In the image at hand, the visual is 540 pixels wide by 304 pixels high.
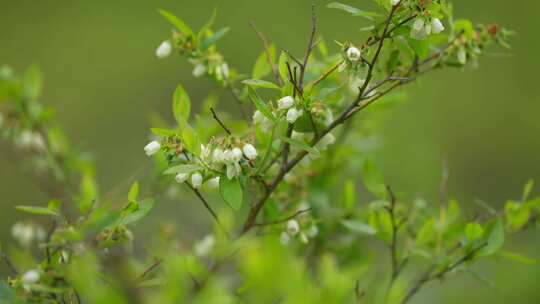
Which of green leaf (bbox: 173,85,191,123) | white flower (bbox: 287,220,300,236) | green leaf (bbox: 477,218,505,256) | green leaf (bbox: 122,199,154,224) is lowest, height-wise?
green leaf (bbox: 477,218,505,256)

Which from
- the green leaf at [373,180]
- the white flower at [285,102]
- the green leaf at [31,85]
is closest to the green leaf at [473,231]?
the green leaf at [373,180]

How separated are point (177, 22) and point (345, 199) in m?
0.56

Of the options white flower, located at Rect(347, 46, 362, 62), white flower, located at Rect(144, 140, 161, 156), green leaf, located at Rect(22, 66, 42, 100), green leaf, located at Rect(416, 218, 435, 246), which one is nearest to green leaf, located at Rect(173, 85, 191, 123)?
white flower, located at Rect(144, 140, 161, 156)

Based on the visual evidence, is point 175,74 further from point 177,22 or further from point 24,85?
point 177,22

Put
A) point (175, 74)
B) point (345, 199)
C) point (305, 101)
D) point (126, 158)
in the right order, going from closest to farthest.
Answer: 1. point (305, 101)
2. point (345, 199)
3. point (126, 158)
4. point (175, 74)

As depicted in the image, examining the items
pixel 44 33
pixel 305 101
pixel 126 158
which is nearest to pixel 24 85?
pixel 305 101

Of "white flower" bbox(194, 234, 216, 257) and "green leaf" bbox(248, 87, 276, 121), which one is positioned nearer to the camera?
"green leaf" bbox(248, 87, 276, 121)

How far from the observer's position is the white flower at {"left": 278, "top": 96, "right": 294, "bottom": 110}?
97 cm

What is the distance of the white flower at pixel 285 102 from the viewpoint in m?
0.97

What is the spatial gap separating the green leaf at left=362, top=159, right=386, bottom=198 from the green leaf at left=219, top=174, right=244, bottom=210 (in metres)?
0.35

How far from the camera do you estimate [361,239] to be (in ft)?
5.22

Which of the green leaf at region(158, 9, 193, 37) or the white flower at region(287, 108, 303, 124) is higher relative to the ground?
the green leaf at region(158, 9, 193, 37)

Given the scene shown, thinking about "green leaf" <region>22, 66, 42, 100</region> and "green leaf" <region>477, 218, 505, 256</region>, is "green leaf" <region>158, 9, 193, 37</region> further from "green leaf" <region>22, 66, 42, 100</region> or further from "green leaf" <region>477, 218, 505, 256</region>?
"green leaf" <region>477, 218, 505, 256</region>

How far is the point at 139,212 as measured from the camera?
3.10 ft
